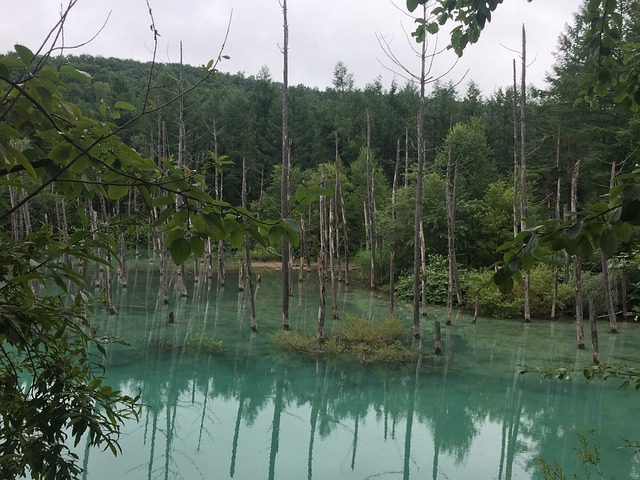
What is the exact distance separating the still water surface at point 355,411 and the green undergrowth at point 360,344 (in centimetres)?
32

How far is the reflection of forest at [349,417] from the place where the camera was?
5.81 m

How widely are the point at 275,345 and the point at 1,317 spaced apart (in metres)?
9.25

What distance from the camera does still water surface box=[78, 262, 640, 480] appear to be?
5691 millimetres

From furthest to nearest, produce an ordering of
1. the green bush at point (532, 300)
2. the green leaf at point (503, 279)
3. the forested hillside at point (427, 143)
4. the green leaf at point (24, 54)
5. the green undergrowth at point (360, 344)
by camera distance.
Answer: the forested hillside at point (427, 143) < the green bush at point (532, 300) < the green undergrowth at point (360, 344) < the green leaf at point (503, 279) < the green leaf at point (24, 54)

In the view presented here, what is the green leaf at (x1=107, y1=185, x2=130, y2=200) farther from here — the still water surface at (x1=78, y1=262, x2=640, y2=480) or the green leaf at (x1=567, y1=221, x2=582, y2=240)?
the still water surface at (x1=78, y1=262, x2=640, y2=480)

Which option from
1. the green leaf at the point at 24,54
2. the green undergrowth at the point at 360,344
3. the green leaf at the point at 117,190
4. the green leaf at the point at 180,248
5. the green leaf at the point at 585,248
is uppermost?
the green leaf at the point at 24,54

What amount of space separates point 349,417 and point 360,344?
8.06 ft

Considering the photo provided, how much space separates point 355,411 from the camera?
7.25 m

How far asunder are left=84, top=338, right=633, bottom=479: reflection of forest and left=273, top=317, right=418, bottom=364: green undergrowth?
1.22 ft

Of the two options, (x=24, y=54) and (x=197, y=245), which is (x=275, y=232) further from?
(x=24, y=54)

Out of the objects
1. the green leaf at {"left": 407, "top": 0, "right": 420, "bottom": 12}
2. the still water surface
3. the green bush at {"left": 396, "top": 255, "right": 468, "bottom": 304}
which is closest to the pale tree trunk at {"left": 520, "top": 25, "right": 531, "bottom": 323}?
the still water surface

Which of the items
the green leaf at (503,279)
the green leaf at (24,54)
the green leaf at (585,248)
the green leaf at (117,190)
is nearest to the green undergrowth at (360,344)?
the green leaf at (503,279)

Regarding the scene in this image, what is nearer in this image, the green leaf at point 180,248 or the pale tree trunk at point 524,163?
the green leaf at point 180,248

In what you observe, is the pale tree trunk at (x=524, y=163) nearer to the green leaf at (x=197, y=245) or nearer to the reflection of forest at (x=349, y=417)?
the reflection of forest at (x=349, y=417)
